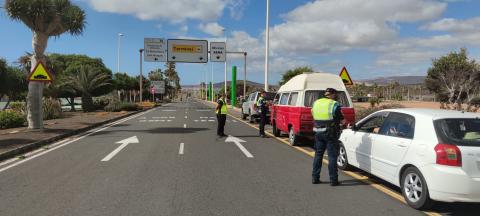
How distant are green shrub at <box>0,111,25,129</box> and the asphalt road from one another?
29.4ft

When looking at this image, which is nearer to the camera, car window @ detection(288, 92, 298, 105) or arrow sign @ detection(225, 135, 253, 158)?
arrow sign @ detection(225, 135, 253, 158)

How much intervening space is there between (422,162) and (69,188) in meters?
5.43

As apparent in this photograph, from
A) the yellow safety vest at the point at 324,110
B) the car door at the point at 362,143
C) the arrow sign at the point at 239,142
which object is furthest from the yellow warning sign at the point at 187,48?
the yellow safety vest at the point at 324,110

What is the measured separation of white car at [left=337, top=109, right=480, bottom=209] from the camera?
6.03 m

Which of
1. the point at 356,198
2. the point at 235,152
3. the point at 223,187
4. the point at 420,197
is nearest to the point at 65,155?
the point at 235,152

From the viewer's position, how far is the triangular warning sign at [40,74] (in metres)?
17.2

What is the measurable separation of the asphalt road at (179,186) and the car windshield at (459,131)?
1.10 meters

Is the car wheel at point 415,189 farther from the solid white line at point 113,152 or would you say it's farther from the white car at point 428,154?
the solid white line at point 113,152

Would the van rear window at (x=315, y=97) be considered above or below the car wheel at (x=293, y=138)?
above

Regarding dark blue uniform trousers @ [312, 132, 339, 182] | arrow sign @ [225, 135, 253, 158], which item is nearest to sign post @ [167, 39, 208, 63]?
arrow sign @ [225, 135, 253, 158]

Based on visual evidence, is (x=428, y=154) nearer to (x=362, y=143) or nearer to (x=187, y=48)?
(x=362, y=143)

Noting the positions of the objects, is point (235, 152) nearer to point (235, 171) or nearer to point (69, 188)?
point (235, 171)

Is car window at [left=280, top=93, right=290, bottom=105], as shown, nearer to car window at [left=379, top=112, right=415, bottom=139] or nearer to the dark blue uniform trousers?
the dark blue uniform trousers

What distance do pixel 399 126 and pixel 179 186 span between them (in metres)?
3.65
